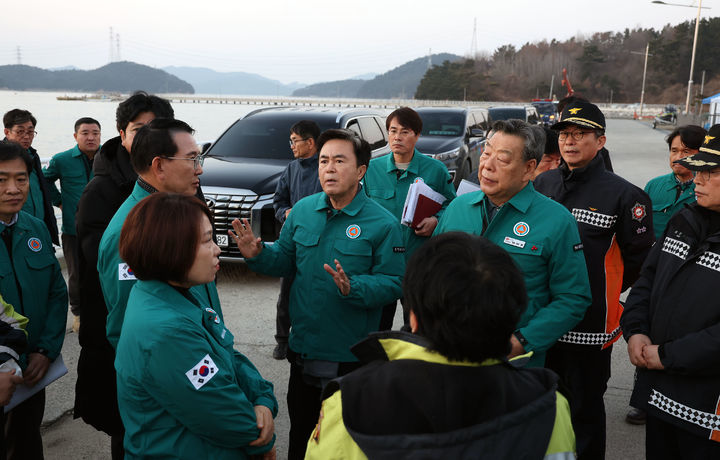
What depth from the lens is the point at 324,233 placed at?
2947mm

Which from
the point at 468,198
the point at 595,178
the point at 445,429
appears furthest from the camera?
the point at 595,178

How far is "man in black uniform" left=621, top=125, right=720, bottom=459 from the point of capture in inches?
84.8

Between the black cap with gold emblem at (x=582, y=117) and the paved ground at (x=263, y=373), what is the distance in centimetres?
204

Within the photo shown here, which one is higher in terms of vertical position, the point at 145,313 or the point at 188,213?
the point at 188,213

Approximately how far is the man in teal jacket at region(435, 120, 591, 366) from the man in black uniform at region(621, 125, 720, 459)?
0.30 m

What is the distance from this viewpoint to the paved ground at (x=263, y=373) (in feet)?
11.4

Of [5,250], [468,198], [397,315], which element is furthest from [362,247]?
[397,315]

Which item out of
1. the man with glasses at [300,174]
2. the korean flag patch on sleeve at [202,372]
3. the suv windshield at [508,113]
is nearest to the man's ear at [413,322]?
the korean flag patch on sleeve at [202,372]

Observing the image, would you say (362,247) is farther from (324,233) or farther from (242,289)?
(242,289)

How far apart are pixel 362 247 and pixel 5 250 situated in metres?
1.70

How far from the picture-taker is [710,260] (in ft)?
7.17

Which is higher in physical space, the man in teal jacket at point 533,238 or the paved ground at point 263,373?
the man in teal jacket at point 533,238

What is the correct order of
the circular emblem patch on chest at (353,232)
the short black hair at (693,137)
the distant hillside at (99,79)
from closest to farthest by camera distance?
the circular emblem patch on chest at (353,232) → the short black hair at (693,137) → the distant hillside at (99,79)

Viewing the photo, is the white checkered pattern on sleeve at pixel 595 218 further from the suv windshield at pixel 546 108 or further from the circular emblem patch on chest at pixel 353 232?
the suv windshield at pixel 546 108
